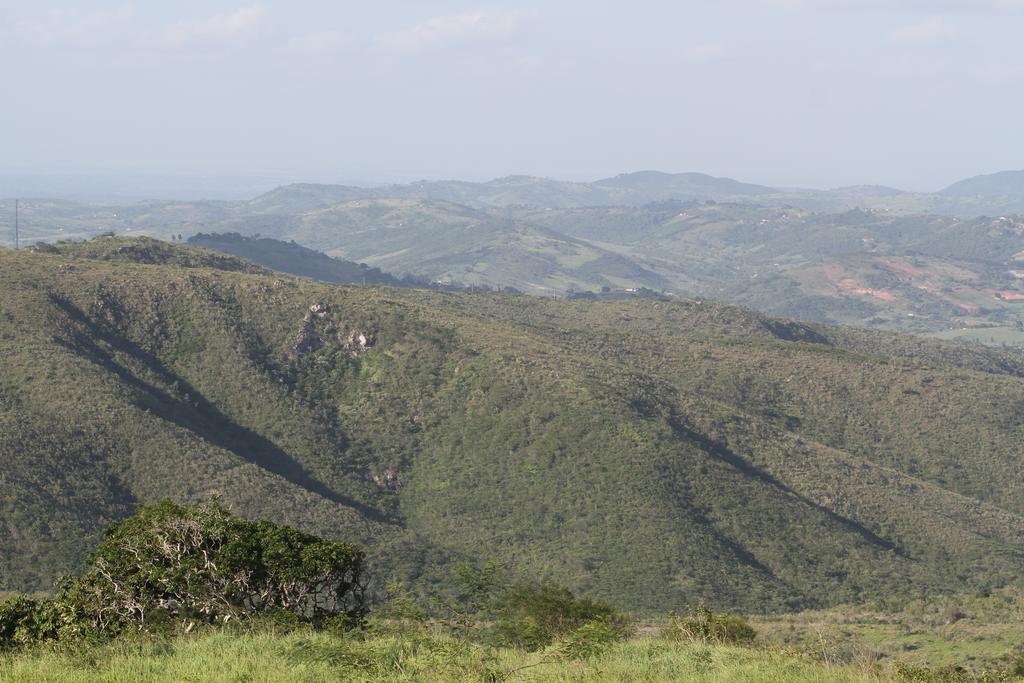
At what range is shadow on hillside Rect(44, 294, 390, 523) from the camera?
281ft

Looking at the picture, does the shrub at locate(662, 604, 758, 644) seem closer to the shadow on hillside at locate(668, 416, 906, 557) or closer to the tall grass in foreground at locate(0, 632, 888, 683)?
the tall grass in foreground at locate(0, 632, 888, 683)

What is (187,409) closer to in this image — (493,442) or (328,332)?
(328,332)

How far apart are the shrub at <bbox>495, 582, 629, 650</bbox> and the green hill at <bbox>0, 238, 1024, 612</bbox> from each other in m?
26.6

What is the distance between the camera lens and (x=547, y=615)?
4041 cm

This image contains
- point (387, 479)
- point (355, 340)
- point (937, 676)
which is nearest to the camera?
point (937, 676)

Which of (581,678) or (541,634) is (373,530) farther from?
(581,678)

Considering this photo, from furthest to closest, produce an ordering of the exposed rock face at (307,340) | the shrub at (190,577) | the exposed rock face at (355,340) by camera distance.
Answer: the exposed rock face at (355,340)
the exposed rock face at (307,340)
the shrub at (190,577)

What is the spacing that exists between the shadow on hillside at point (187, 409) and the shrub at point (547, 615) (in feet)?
140

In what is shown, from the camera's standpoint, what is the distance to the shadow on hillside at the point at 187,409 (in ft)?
281

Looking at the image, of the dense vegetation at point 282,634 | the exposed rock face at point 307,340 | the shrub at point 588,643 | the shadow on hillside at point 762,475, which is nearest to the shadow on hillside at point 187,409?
the exposed rock face at point 307,340

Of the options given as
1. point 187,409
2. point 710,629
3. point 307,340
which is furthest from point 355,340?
point 710,629

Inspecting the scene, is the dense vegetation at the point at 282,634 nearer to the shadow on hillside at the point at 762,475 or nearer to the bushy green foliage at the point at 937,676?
the bushy green foliage at the point at 937,676

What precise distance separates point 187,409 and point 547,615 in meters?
59.4

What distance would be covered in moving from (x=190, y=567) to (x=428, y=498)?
57.9 metres
